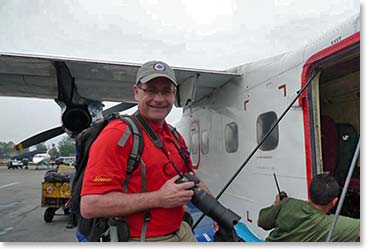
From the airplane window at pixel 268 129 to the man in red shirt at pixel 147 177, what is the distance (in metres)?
2.05

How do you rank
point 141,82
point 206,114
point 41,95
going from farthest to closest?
point 41,95 → point 206,114 → point 141,82

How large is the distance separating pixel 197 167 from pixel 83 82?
296cm

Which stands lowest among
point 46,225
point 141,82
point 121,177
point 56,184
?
point 46,225

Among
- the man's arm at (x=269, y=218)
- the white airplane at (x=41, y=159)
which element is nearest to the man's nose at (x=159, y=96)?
the man's arm at (x=269, y=218)

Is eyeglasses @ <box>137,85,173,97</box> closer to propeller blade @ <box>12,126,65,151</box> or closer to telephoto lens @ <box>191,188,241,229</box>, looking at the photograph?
telephoto lens @ <box>191,188,241,229</box>

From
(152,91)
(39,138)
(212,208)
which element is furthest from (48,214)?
(212,208)

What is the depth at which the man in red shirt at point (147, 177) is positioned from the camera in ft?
5.39

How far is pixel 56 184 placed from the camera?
898 cm

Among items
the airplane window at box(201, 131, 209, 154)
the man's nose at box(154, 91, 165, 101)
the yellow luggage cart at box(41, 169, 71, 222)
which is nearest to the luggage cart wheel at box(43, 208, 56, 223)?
the yellow luggage cart at box(41, 169, 71, 222)

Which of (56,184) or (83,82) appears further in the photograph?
(56,184)

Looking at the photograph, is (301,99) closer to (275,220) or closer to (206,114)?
(275,220)

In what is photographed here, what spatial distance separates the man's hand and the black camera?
0.05 m

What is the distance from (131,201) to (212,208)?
44 centimetres

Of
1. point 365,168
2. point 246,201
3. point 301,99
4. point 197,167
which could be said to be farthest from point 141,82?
point 197,167
